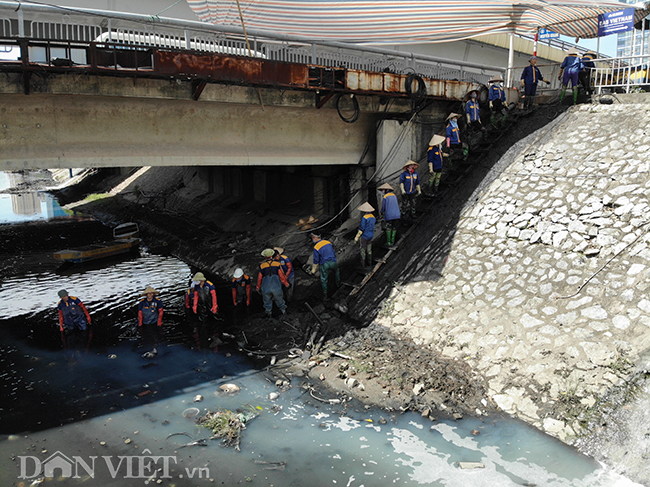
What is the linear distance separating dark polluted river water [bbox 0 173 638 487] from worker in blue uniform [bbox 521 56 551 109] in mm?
12104

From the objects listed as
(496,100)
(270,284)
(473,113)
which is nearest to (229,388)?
(270,284)

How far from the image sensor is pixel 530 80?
16.4 metres

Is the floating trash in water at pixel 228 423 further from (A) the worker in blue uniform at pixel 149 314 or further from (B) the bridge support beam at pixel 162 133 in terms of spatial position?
(B) the bridge support beam at pixel 162 133

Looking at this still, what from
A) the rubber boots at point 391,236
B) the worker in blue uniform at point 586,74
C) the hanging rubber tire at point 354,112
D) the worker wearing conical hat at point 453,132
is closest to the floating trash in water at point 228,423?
the rubber boots at point 391,236

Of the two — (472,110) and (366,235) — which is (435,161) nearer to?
(472,110)

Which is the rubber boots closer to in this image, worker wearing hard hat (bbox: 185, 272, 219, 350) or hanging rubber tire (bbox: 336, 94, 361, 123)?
hanging rubber tire (bbox: 336, 94, 361, 123)

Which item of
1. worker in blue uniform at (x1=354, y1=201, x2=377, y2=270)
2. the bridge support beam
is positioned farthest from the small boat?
→ worker in blue uniform at (x1=354, y1=201, x2=377, y2=270)

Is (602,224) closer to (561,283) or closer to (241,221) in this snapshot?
(561,283)

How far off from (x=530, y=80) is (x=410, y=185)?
6.36 metres

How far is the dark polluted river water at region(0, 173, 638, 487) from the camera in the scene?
283 inches

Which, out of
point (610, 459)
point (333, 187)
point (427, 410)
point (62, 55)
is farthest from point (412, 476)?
point (333, 187)

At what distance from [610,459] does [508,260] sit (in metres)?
4.79

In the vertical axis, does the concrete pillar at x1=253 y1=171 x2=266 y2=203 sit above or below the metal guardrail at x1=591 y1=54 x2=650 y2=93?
below

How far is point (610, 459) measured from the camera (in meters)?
7.14
